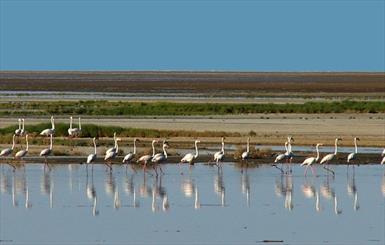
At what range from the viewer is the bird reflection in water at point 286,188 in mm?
23031

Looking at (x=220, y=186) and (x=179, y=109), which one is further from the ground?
(x=179, y=109)

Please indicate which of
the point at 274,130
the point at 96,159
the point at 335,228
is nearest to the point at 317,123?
the point at 274,130

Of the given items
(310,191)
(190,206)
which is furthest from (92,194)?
(310,191)

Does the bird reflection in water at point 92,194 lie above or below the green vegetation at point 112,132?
below

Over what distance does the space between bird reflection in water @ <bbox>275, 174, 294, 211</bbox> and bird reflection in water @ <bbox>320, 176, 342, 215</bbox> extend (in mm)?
636

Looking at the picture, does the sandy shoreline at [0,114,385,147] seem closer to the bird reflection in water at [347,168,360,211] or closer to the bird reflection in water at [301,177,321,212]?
the bird reflection in water at [347,168,360,211]

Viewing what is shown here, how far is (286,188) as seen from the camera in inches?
1006

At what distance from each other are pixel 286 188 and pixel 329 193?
1.16 meters

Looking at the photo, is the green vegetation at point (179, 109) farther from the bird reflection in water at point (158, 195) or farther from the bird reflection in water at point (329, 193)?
the bird reflection in water at point (329, 193)

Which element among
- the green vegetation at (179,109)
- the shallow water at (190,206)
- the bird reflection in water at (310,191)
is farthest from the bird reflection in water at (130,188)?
the green vegetation at (179,109)

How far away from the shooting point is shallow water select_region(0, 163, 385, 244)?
18703mm

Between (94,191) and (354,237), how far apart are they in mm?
7499

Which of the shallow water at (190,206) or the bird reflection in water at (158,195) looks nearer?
the shallow water at (190,206)

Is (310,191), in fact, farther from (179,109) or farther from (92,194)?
(179,109)
